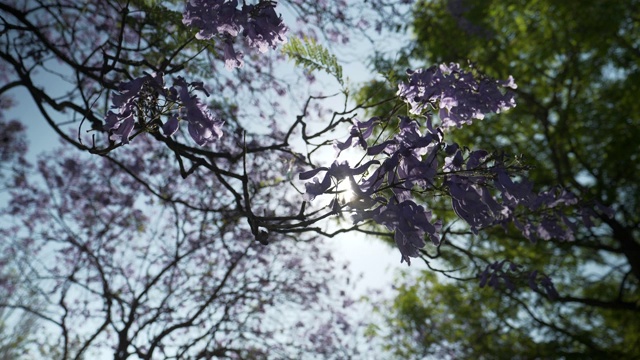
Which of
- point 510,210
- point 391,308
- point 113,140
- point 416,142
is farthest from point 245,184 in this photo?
point 391,308

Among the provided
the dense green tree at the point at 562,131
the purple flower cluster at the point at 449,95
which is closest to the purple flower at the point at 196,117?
the purple flower cluster at the point at 449,95

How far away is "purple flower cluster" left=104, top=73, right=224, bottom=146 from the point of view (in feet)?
4.83

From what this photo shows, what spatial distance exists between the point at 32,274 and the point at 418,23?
7114mm

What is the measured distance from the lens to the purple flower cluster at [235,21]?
67.7 inches

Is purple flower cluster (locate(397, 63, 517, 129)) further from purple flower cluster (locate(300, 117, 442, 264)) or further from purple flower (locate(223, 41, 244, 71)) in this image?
purple flower (locate(223, 41, 244, 71))

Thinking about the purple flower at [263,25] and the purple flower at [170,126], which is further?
the purple flower at [263,25]

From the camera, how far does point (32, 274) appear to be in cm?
633

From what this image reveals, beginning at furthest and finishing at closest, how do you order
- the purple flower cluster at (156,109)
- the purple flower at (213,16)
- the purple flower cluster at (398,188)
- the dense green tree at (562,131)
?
1. the dense green tree at (562,131)
2. the purple flower at (213,16)
3. the purple flower cluster at (156,109)
4. the purple flower cluster at (398,188)

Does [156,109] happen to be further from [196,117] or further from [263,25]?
[263,25]

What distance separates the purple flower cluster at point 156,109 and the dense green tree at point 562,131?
13.0 feet

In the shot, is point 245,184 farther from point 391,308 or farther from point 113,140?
point 391,308

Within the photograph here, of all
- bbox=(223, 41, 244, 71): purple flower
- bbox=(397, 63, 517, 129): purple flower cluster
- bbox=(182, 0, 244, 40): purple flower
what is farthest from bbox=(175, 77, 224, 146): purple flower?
bbox=(397, 63, 517, 129): purple flower cluster

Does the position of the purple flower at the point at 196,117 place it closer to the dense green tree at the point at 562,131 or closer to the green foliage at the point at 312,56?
the green foliage at the point at 312,56

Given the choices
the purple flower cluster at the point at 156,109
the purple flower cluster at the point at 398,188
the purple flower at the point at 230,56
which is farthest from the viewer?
the purple flower at the point at 230,56
